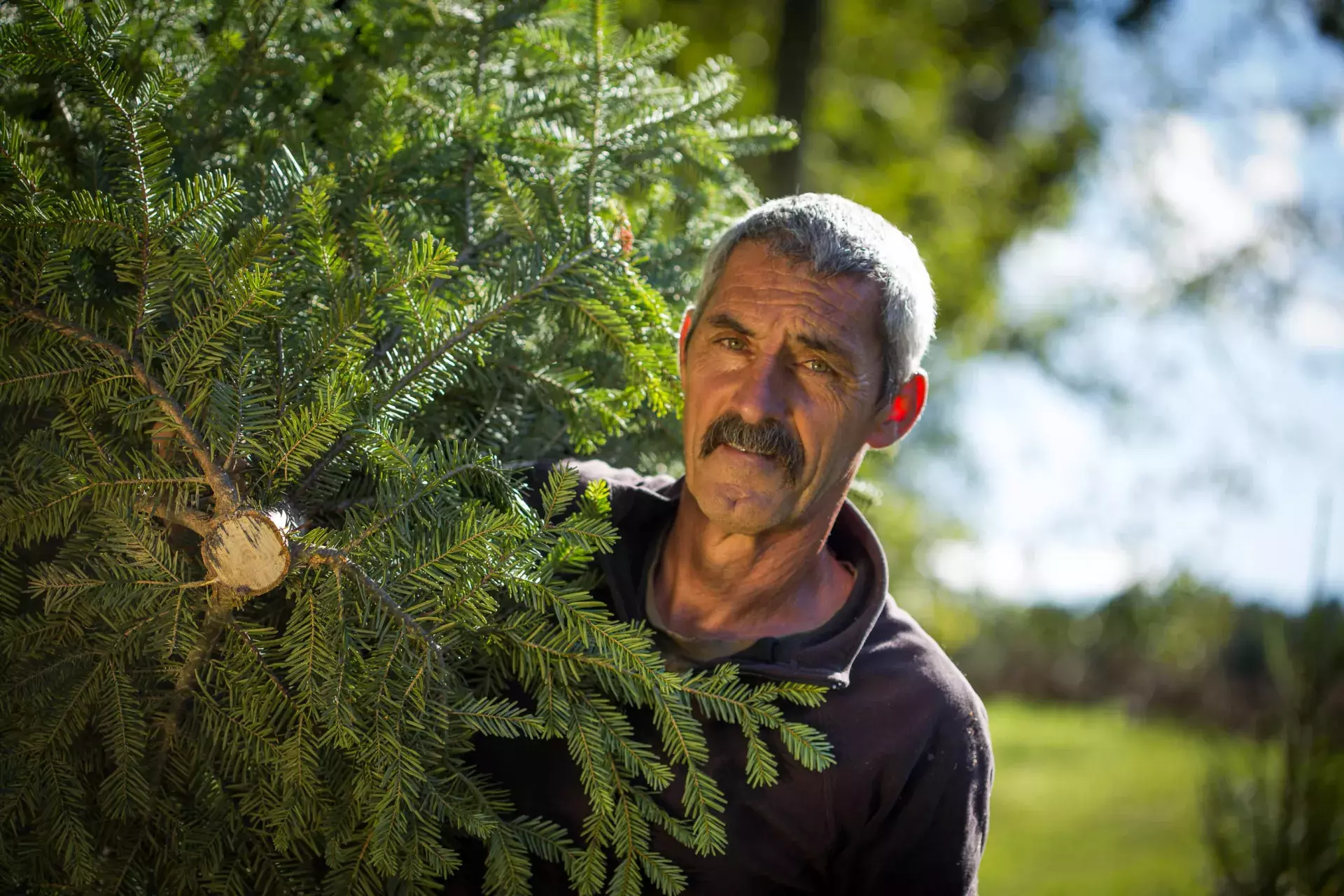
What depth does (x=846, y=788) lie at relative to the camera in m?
1.77

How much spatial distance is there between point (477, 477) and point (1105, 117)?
11.3 m

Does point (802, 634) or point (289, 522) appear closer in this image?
point (289, 522)

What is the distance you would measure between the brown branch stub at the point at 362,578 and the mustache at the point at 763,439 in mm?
584

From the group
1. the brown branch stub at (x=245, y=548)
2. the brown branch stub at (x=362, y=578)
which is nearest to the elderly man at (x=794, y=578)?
the brown branch stub at (x=362, y=578)

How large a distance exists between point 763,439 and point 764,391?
77 mm

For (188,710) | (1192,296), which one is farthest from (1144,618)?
(188,710)

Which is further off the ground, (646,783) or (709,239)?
(709,239)

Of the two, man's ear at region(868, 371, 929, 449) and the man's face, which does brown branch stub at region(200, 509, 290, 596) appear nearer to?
the man's face

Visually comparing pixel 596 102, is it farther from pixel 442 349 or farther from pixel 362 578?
pixel 362 578

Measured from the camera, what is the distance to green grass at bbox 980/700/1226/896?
7910 mm

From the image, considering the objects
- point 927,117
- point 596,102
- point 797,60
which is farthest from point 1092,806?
point 596,102

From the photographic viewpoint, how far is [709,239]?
2.19 metres

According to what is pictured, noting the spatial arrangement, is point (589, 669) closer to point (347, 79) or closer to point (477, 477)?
point (477, 477)

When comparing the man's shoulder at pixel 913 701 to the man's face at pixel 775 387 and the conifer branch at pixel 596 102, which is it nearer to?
the man's face at pixel 775 387
